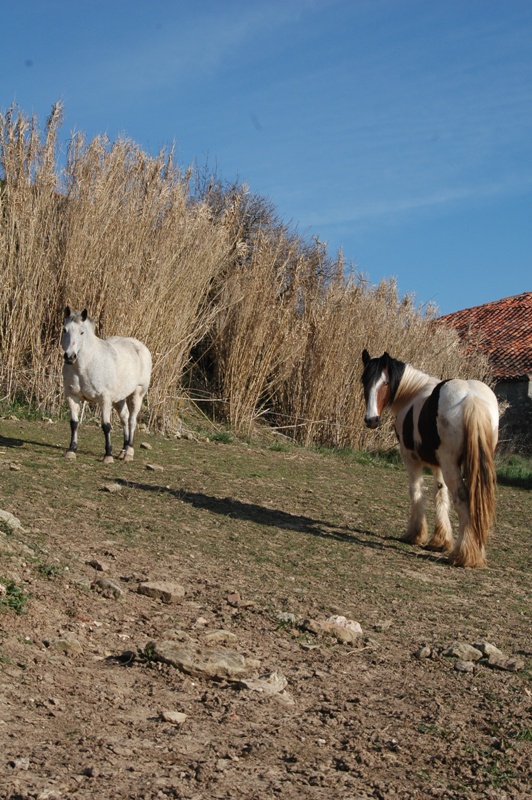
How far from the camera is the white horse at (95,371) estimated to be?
8.62m

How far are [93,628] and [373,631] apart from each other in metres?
1.64

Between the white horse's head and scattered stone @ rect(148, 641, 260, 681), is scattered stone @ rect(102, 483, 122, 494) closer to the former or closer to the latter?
the white horse's head

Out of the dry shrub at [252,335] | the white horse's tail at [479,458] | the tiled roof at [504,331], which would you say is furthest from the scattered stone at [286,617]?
the tiled roof at [504,331]

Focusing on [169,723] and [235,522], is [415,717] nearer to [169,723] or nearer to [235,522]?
[169,723]

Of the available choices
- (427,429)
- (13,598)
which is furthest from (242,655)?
(427,429)

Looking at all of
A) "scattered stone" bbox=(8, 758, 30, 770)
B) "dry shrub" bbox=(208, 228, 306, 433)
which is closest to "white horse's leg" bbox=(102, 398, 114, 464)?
"dry shrub" bbox=(208, 228, 306, 433)

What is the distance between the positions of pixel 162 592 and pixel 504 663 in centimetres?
187

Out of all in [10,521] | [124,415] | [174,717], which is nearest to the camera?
[174,717]

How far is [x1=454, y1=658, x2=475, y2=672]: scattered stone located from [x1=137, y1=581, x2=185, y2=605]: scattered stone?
5.06 feet

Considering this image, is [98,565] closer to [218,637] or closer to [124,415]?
[218,637]

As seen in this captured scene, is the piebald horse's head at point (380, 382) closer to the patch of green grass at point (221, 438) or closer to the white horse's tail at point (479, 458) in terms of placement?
the white horse's tail at point (479, 458)

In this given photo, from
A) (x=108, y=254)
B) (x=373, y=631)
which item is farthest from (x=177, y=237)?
(x=373, y=631)

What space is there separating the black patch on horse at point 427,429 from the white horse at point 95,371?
322cm

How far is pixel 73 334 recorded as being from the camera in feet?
28.0
